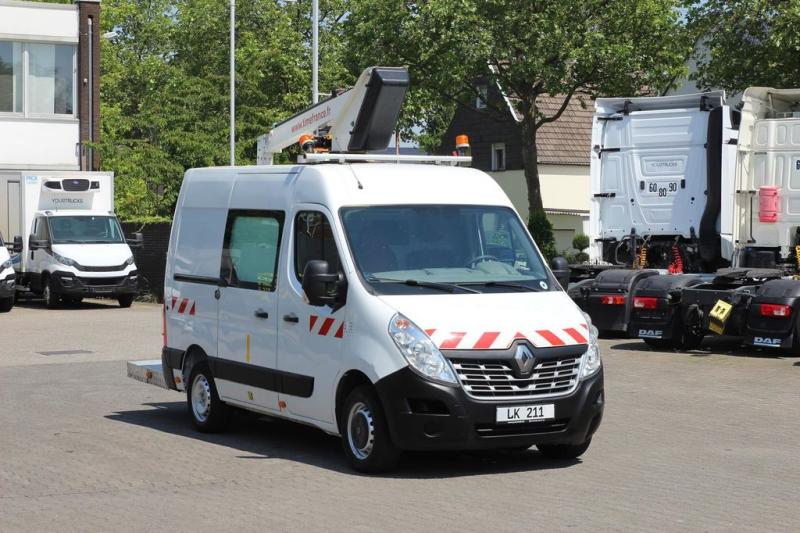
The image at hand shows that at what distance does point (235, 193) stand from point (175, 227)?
121 centimetres

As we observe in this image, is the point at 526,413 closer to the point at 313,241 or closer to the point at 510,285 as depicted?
the point at 510,285

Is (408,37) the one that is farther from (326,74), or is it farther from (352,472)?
(352,472)

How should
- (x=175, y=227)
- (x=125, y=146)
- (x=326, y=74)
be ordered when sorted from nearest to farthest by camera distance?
(x=175, y=227), (x=125, y=146), (x=326, y=74)

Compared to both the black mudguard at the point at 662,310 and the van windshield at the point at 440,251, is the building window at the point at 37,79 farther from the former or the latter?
the van windshield at the point at 440,251

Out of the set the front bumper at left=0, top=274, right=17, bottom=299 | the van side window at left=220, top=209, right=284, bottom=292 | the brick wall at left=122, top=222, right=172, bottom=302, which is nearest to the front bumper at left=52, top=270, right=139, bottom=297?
the front bumper at left=0, top=274, right=17, bottom=299

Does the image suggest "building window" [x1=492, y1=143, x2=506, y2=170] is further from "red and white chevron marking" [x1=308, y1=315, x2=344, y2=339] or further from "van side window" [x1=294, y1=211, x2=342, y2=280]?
"red and white chevron marking" [x1=308, y1=315, x2=344, y2=339]

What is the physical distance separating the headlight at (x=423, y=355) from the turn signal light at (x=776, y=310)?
30.5ft

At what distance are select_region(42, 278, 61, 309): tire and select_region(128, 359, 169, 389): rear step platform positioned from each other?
1715 centimetres

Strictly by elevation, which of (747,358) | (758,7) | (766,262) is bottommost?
(747,358)

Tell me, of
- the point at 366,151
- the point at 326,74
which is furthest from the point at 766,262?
the point at 326,74

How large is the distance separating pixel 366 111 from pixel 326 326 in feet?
13.4

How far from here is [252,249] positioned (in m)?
11.4

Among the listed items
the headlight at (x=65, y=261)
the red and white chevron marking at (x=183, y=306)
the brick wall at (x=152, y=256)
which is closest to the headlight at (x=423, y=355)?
the red and white chevron marking at (x=183, y=306)

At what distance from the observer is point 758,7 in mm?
29547
